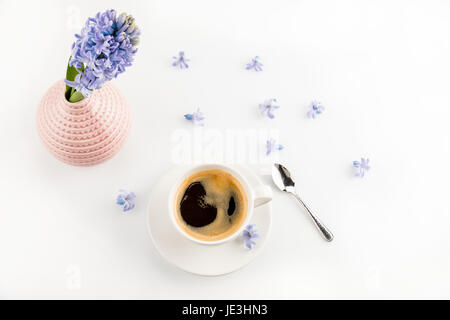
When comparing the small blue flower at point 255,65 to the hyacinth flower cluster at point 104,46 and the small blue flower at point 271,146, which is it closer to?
the small blue flower at point 271,146

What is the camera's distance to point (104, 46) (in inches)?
25.5

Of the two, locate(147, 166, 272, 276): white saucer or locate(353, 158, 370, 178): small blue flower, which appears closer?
locate(147, 166, 272, 276): white saucer

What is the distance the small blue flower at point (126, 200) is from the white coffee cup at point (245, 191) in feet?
0.51

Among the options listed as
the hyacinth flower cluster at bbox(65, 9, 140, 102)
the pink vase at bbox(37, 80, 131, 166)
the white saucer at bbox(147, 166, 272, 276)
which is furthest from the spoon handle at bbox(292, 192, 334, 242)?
the hyacinth flower cluster at bbox(65, 9, 140, 102)

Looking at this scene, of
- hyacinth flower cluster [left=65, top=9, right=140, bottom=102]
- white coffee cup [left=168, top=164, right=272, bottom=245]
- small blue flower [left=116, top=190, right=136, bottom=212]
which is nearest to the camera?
hyacinth flower cluster [left=65, top=9, right=140, bottom=102]

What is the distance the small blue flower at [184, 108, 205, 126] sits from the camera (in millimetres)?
1069

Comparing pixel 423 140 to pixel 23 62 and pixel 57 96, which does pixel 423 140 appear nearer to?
pixel 57 96

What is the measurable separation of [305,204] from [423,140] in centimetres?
38

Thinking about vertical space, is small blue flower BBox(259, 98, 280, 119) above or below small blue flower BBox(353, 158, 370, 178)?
above

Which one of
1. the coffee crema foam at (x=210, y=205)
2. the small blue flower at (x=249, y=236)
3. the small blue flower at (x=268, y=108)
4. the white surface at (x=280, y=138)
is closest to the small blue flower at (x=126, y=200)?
the white surface at (x=280, y=138)

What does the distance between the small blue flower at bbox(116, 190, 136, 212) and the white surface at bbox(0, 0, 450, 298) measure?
20 mm

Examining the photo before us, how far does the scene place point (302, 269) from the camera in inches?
41.4

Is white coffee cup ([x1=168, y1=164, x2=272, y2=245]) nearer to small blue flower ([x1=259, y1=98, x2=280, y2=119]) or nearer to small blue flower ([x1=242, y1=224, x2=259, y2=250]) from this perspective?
small blue flower ([x1=242, y1=224, x2=259, y2=250])

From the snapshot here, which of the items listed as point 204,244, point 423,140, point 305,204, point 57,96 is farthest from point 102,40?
point 423,140
